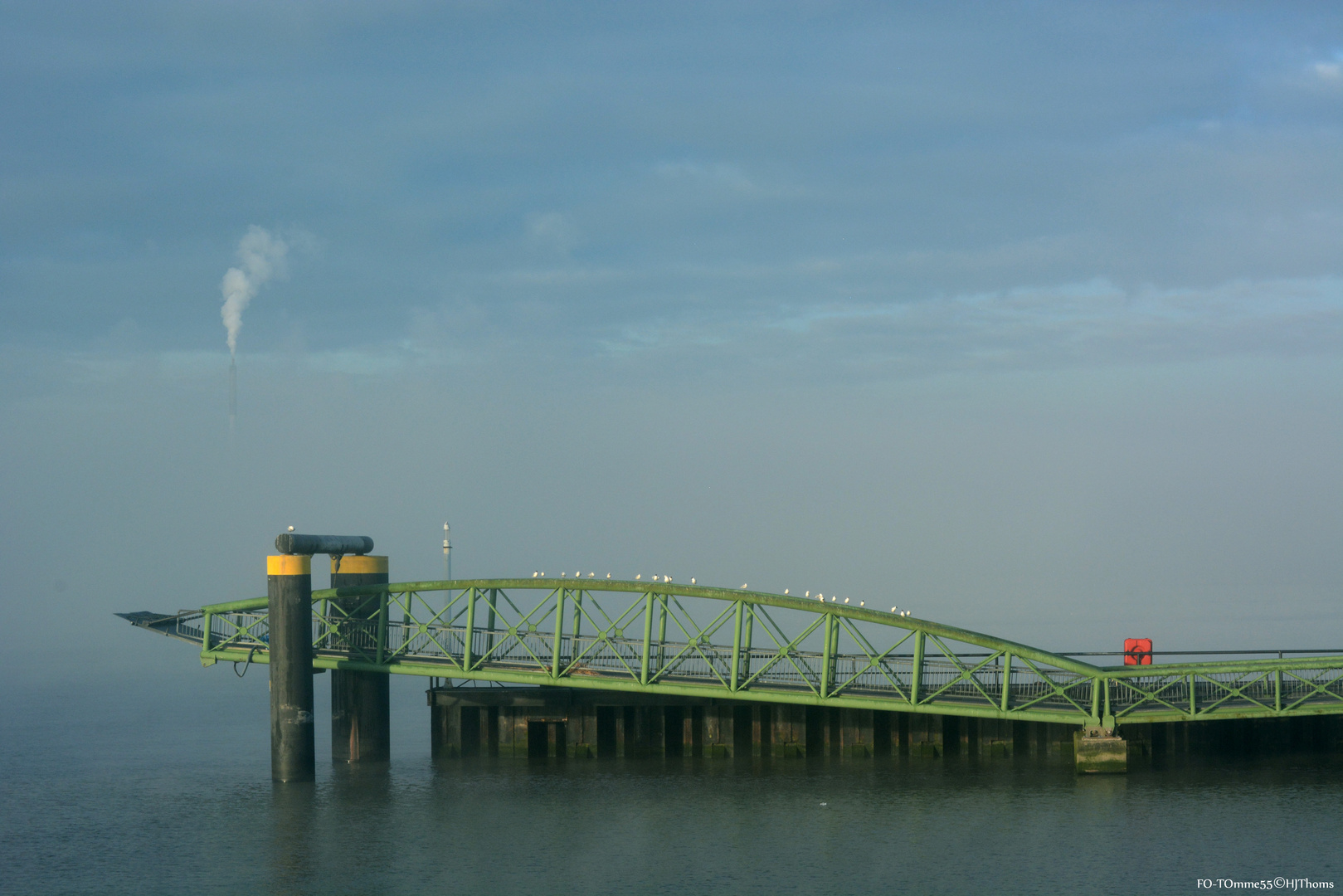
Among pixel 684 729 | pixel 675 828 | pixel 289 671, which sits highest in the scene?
pixel 289 671

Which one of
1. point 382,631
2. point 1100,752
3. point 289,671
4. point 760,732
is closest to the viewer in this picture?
point 289,671

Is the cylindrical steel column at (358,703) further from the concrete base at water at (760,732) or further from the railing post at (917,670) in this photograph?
the railing post at (917,670)

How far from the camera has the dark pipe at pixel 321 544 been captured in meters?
67.1

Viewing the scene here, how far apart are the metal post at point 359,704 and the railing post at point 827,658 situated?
2605cm

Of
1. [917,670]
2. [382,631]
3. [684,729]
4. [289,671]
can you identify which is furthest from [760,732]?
[289,671]

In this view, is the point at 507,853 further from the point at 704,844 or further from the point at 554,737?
the point at 554,737

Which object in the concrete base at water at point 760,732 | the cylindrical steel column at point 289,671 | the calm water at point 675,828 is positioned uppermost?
the cylindrical steel column at point 289,671

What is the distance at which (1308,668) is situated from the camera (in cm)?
6450

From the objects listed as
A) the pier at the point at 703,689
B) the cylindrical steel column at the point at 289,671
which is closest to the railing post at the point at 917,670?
the pier at the point at 703,689

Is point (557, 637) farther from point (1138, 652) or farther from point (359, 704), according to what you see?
point (1138, 652)

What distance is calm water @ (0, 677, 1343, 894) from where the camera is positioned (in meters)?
48.8

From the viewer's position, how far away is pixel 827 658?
222 feet

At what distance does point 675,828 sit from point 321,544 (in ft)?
87.3

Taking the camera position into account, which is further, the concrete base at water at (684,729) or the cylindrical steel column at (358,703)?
the concrete base at water at (684,729)
